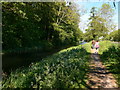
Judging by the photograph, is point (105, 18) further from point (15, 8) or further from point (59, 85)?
point (59, 85)

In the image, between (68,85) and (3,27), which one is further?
(3,27)

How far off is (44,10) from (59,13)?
4.88 meters

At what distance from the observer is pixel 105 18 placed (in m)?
41.1

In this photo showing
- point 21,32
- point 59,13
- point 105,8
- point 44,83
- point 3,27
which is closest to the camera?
point 44,83

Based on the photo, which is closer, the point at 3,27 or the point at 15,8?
the point at 15,8

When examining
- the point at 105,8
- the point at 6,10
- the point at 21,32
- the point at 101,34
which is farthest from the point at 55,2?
the point at 101,34

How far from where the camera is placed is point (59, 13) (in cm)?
3019

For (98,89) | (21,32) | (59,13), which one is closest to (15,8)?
(21,32)

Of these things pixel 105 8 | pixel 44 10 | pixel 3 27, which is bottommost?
pixel 3 27

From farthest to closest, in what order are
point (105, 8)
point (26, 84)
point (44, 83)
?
point (105, 8), point (26, 84), point (44, 83)

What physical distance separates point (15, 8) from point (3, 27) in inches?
127

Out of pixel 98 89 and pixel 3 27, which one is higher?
pixel 3 27

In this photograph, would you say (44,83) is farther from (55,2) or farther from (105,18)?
(105,18)

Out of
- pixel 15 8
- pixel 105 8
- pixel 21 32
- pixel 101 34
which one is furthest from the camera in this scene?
pixel 101 34
